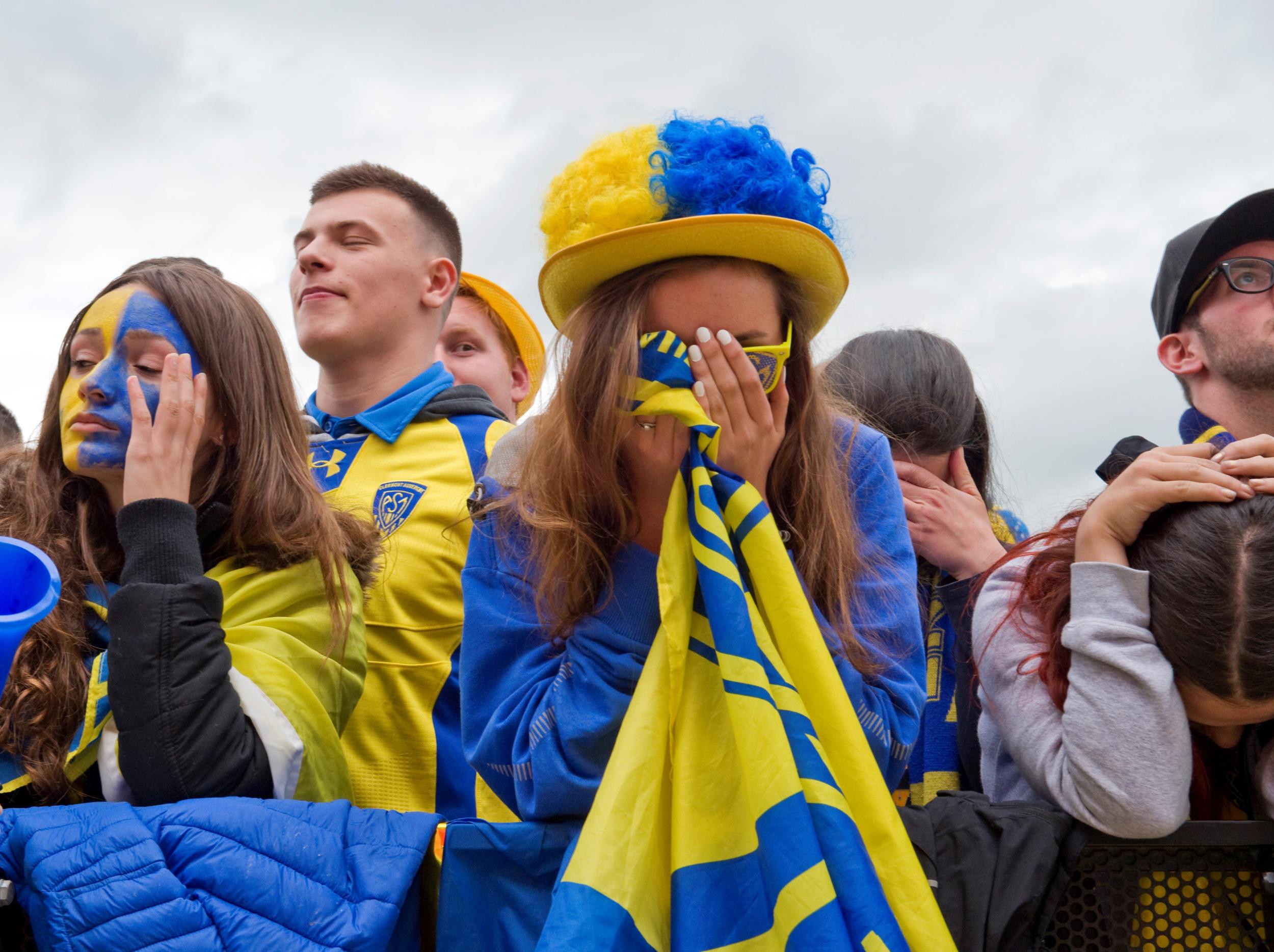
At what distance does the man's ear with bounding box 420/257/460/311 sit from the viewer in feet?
11.1

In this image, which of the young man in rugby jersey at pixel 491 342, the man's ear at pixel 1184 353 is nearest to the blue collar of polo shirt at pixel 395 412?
the young man in rugby jersey at pixel 491 342

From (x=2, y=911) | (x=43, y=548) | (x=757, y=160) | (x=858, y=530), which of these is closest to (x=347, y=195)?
(x=43, y=548)

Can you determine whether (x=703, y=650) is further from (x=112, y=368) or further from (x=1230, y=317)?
(x=1230, y=317)

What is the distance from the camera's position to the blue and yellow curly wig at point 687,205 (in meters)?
1.90

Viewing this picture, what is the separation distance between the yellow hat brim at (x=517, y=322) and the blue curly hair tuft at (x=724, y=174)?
239 centimetres

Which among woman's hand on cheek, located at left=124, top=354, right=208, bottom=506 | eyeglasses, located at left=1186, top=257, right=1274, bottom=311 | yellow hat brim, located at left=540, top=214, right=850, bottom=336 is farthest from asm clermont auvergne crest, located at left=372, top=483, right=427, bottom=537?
eyeglasses, located at left=1186, top=257, right=1274, bottom=311

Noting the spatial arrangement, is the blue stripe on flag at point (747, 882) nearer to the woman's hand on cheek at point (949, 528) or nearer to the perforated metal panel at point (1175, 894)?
the perforated metal panel at point (1175, 894)

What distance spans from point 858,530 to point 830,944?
788 millimetres

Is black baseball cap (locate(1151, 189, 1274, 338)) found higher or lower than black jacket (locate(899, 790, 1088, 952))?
higher

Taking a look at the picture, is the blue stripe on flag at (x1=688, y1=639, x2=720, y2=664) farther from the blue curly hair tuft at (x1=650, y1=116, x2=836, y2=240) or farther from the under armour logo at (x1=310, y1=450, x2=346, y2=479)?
the under armour logo at (x1=310, y1=450, x2=346, y2=479)

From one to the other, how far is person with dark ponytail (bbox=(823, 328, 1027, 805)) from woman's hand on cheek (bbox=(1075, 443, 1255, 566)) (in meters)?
0.57

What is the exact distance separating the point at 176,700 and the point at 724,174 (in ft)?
4.08

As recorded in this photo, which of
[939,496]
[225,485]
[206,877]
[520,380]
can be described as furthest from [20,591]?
[520,380]

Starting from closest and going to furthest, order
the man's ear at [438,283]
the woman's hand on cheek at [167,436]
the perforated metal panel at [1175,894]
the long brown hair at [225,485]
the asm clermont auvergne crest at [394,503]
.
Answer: the perforated metal panel at [1175,894]
the woman's hand on cheek at [167,436]
the long brown hair at [225,485]
the asm clermont auvergne crest at [394,503]
the man's ear at [438,283]
